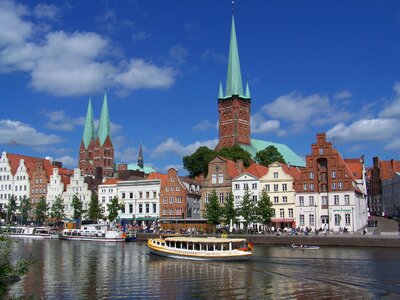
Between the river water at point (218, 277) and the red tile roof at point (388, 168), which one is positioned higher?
the red tile roof at point (388, 168)

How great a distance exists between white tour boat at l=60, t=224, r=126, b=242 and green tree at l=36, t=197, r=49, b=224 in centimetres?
2811

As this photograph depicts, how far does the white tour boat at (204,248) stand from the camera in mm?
54856

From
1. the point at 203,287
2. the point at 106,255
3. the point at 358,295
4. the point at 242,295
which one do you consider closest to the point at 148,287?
the point at 203,287

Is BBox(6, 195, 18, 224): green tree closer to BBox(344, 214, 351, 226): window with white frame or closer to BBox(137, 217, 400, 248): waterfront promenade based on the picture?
BBox(137, 217, 400, 248): waterfront promenade

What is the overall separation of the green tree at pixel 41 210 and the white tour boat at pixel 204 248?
71.0 meters

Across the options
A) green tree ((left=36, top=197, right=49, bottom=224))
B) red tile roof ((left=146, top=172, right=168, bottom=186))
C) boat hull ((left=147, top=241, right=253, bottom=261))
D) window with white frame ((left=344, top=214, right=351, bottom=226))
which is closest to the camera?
boat hull ((left=147, top=241, right=253, bottom=261))

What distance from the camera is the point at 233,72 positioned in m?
175

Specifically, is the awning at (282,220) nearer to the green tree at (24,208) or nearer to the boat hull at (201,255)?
the boat hull at (201,255)

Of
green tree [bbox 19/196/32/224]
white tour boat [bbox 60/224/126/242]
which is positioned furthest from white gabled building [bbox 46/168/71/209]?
white tour boat [bbox 60/224/126/242]

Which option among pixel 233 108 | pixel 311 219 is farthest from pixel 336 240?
pixel 233 108

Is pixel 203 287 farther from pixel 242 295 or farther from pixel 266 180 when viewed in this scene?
pixel 266 180

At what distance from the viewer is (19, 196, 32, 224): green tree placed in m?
130

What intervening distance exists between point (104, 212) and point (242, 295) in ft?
297

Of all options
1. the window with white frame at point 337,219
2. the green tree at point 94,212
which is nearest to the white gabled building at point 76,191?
the green tree at point 94,212
